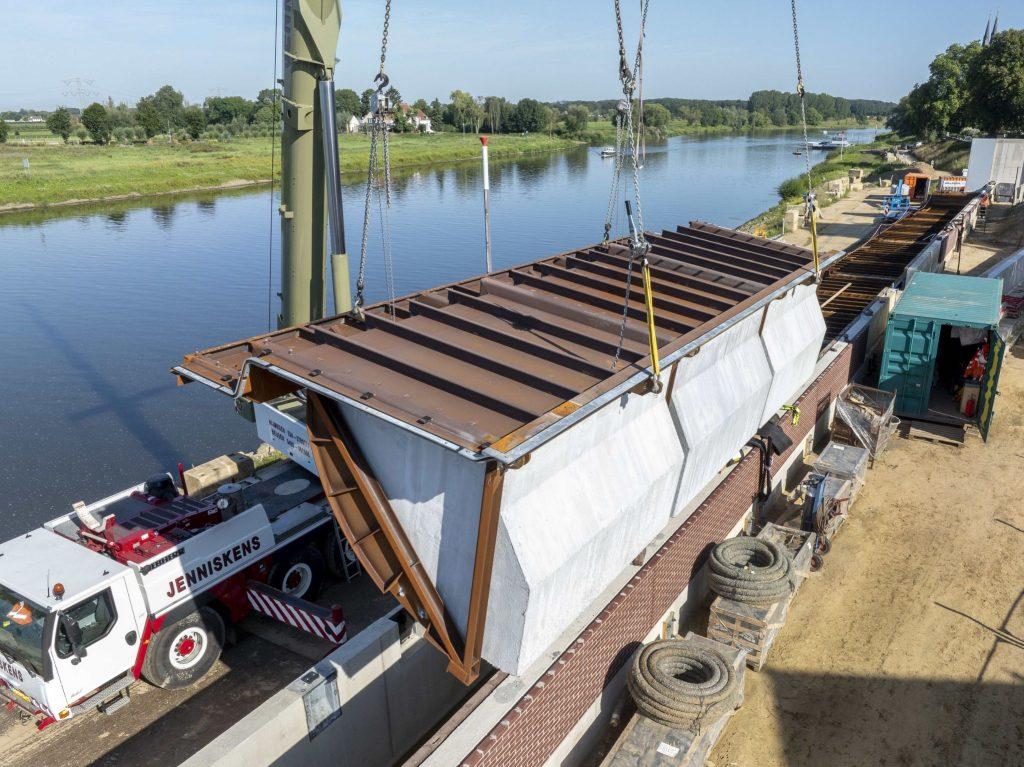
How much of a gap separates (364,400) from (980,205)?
40.2 m

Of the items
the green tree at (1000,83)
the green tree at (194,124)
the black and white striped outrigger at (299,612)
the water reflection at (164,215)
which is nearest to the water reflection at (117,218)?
the water reflection at (164,215)

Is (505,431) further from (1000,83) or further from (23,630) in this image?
(1000,83)

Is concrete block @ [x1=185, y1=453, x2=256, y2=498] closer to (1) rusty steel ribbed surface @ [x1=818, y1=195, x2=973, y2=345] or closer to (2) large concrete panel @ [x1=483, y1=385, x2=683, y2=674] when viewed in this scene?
(2) large concrete panel @ [x1=483, y1=385, x2=683, y2=674]

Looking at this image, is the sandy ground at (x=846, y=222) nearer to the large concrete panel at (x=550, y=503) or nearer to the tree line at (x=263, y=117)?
the large concrete panel at (x=550, y=503)

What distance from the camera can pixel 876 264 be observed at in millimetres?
24922

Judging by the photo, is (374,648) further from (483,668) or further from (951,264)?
(951,264)

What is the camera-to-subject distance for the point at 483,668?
8.71 meters

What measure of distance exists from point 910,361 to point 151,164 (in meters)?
67.3

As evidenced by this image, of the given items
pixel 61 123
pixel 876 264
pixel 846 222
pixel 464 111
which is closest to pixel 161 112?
pixel 61 123

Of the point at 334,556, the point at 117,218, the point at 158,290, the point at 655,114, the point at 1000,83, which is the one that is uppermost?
the point at 655,114

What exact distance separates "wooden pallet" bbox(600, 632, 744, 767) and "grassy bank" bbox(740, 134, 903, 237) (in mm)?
33666

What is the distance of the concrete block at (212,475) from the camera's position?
1243cm

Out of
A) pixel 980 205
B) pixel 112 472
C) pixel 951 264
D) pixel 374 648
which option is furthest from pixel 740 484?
pixel 980 205

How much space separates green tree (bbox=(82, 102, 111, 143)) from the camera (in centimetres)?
8262
